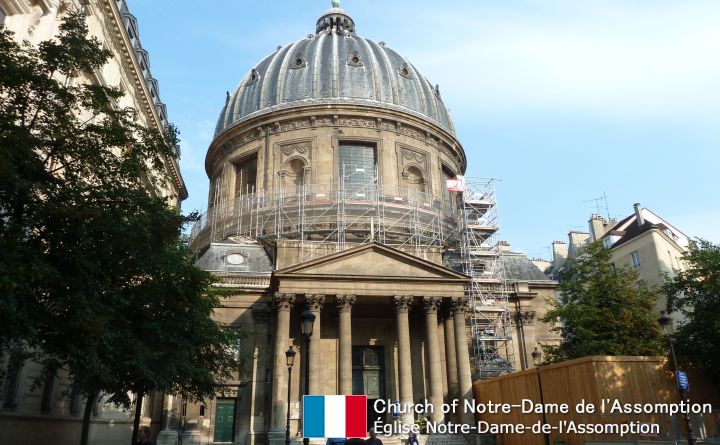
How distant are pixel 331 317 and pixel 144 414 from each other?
10860 millimetres

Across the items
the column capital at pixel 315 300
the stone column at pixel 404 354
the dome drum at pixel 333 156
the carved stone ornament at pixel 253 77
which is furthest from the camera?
the carved stone ornament at pixel 253 77

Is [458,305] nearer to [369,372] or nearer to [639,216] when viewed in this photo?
[369,372]

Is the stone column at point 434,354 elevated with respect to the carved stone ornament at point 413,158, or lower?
lower

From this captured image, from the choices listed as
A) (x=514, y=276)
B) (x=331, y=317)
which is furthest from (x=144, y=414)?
(x=514, y=276)

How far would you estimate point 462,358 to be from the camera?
1122 inches

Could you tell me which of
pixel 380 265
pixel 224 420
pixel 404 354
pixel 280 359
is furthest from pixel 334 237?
pixel 224 420

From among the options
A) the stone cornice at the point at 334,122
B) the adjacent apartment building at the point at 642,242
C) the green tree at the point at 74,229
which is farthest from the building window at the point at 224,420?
the adjacent apartment building at the point at 642,242

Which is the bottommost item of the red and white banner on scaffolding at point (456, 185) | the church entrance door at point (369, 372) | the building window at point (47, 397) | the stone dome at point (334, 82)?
the building window at point (47, 397)

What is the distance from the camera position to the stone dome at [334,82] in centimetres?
4375

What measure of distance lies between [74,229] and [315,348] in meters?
17.7

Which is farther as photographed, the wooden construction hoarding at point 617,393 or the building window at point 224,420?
the building window at point 224,420

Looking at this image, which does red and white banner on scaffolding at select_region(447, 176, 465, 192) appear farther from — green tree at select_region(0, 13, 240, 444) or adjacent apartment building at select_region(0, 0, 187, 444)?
green tree at select_region(0, 13, 240, 444)

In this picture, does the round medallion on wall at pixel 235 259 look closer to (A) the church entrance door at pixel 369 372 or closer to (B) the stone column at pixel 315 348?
(B) the stone column at pixel 315 348

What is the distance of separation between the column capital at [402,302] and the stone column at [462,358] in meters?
2.37
